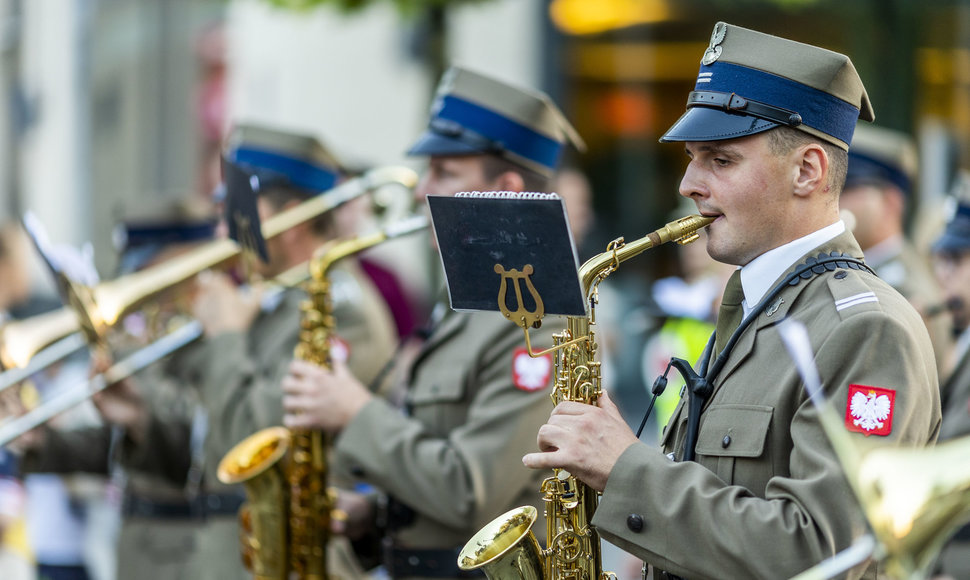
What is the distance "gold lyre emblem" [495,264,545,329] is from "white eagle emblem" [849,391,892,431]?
0.71 m

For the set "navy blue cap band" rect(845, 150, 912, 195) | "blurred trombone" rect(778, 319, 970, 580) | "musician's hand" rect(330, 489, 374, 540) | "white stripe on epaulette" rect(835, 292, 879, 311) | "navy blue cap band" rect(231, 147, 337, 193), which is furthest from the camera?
"navy blue cap band" rect(845, 150, 912, 195)

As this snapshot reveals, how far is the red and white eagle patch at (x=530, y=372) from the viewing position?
3840mm

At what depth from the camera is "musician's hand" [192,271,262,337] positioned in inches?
203

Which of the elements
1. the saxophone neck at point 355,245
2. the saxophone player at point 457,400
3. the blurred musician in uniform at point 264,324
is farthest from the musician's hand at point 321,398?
the blurred musician in uniform at point 264,324

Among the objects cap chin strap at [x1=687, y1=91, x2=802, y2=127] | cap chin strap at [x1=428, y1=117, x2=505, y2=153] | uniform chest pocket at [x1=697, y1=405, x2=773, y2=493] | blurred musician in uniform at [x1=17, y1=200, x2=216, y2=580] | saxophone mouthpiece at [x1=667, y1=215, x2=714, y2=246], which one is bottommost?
blurred musician in uniform at [x1=17, y1=200, x2=216, y2=580]

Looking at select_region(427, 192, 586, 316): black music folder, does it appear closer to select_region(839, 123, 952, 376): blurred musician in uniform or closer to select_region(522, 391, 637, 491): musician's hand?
select_region(522, 391, 637, 491): musician's hand

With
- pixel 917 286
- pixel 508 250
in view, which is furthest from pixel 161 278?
pixel 917 286

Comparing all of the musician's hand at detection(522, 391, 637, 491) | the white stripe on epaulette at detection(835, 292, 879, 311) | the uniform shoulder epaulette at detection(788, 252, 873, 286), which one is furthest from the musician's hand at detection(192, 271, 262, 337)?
the white stripe on epaulette at detection(835, 292, 879, 311)

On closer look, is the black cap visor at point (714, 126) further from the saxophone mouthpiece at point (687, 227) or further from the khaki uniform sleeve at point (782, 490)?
the khaki uniform sleeve at point (782, 490)

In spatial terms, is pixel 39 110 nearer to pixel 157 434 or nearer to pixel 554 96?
pixel 554 96

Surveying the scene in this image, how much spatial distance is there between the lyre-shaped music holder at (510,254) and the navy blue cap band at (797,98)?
470mm

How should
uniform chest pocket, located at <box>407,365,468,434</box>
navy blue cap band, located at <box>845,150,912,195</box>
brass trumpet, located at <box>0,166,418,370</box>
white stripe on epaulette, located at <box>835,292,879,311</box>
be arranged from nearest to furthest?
white stripe on epaulette, located at <box>835,292,879,311</box>
uniform chest pocket, located at <box>407,365,468,434</box>
brass trumpet, located at <box>0,166,418,370</box>
navy blue cap band, located at <box>845,150,912,195</box>

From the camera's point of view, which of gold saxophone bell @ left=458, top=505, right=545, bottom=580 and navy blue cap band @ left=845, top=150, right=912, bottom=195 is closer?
gold saxophone bell @ left=458, top=505, right=545, bottom=580

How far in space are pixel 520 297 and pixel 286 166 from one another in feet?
9.13
